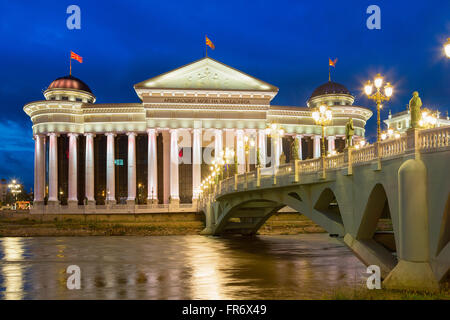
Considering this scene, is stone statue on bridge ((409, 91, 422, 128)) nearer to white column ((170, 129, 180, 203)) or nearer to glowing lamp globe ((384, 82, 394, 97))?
glowing lamp globe ((384, 82, 394, 97))

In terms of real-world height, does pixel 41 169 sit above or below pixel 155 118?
below

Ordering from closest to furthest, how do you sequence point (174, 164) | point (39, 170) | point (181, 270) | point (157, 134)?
point (181, 270) → point (174, 164) → point (157, 134) → point (39, 170)

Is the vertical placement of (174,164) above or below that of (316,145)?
below

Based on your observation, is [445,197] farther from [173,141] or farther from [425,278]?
[173,141]

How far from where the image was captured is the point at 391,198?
20578 millimetres

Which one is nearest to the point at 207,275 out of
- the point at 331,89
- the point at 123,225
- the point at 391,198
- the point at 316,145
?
the point at 391,198

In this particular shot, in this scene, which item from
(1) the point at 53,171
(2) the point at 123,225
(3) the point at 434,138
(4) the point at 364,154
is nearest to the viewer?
(3) the point at 434,138

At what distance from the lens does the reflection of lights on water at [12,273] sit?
80.7ft

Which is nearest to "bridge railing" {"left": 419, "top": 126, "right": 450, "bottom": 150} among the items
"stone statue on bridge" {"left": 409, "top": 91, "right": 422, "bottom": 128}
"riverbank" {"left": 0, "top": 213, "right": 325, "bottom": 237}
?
"stone statue on bridge" {"left": 409, "top": 91, "right": 422, "bottom": 128}

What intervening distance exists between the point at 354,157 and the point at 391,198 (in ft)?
13.8

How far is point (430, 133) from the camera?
1844cm

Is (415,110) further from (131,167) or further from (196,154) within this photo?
(131,167)
